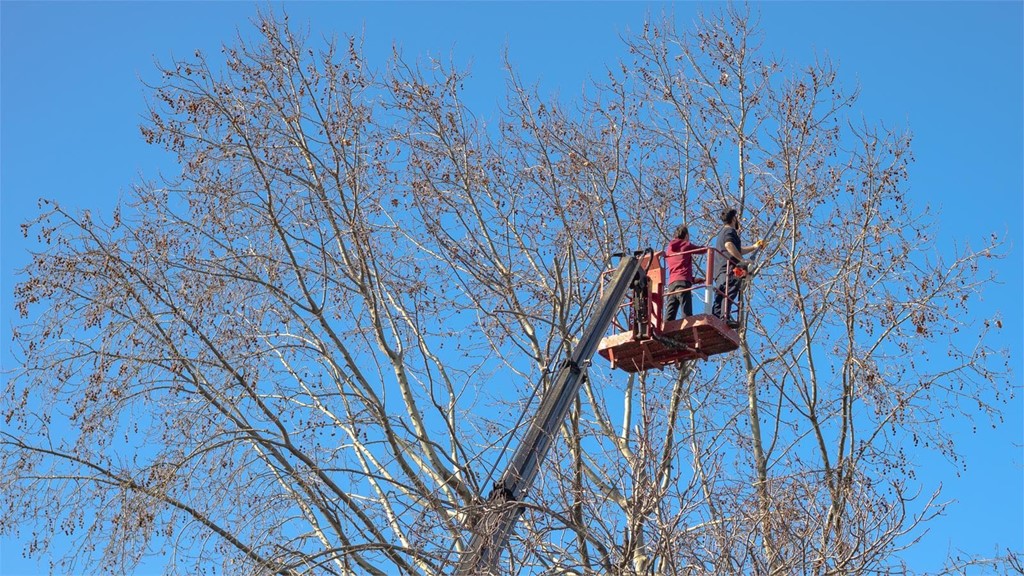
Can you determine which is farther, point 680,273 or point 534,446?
point 680,273

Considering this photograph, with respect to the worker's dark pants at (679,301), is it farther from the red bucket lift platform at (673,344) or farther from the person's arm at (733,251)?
the person's arm at (733,251)

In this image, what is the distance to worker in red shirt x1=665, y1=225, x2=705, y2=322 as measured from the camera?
44.9 feet

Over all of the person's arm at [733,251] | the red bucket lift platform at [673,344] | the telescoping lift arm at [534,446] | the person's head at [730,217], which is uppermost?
the person's head at [730,217]

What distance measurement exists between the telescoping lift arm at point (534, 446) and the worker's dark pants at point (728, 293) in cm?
75

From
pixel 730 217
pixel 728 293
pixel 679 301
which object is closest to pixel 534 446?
pixel 679 301

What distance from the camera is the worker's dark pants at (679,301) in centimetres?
1367

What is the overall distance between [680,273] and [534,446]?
8.00 feet

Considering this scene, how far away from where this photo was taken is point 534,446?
12477 millimetres

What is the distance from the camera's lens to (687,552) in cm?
1180

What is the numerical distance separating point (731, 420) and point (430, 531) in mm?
5125

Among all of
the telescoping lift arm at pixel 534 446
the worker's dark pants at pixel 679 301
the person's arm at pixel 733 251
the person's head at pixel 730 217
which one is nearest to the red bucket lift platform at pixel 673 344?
the worker's dark pants at pixel 679 301

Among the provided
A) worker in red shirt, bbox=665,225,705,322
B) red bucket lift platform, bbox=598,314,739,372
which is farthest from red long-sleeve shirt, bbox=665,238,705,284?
red bucket lift platform, bbox=598,314,739,372

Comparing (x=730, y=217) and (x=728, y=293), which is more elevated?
(x=730, y=217)

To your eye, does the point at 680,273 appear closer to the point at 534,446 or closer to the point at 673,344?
the point at 673,344
